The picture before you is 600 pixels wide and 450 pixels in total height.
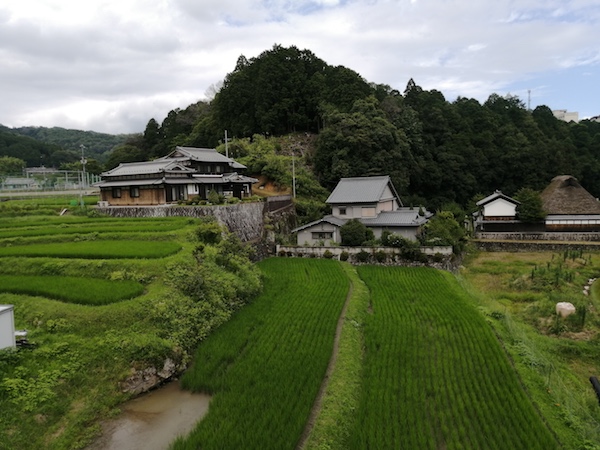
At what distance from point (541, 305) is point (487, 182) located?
37.1 m

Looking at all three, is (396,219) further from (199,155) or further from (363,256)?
(199,155)

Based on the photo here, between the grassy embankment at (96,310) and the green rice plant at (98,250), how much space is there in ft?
0.16

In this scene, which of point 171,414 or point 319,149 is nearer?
point 171,414

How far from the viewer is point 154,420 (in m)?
10.5

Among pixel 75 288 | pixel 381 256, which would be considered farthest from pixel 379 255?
pixel 75 288

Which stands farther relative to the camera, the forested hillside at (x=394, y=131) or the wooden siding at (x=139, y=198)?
the forested hillside at (x=394, y=131)

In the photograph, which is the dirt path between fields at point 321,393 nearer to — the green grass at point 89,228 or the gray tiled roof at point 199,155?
the green grass at point 89,228

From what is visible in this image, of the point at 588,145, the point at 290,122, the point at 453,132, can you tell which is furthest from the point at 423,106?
the point at 588,145

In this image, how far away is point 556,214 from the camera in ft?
127

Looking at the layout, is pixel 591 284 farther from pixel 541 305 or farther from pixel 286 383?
pixel 286 383

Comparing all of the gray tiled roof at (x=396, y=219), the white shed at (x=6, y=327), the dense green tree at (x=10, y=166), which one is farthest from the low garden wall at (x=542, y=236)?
the dense green tree at (x=10, y=166)

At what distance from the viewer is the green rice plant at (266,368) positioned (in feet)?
30.7

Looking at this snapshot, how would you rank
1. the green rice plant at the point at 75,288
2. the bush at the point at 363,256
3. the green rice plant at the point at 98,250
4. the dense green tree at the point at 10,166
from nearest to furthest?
1. the green rice plant at the point at 75,288
2. the green rice plant at the point at 98,250
3. the bush at the point at 363,256
4. the dense green tree at the point at 10,166

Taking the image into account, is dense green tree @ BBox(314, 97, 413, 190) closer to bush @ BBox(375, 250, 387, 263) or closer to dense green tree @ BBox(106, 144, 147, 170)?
bush @ BBox(375, 250, 387, 263)
